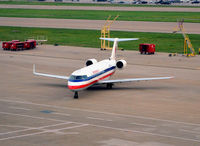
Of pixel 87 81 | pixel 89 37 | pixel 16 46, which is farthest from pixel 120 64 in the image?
pixel 89 37

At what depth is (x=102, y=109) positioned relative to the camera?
3866cm

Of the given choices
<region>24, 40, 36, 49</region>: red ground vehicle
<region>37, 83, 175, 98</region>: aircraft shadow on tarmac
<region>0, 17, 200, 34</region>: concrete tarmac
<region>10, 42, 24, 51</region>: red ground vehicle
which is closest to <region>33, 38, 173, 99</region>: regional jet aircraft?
<region>37, 83, 175, 98</region>: aircraft shadow on tarmac

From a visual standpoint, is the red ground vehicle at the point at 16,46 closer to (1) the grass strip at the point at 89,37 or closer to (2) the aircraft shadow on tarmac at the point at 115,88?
(1) the grass strip at the point at 89,37

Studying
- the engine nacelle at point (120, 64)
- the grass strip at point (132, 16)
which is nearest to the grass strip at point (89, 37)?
the engine nacelle at point (120, 64)

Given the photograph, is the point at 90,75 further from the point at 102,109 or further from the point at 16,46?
the point at 16,46

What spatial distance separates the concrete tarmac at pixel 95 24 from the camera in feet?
355

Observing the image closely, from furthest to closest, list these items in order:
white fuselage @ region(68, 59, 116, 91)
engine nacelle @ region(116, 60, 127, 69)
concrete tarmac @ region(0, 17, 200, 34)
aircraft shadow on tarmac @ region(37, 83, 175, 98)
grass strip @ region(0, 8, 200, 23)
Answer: grass strip @ region(0, 8, 200, 23) → concrete tarmac @ region(0, 17, 200, 34) → engine nacelle @ region(116, 60, 127, 69) → aircraft shadow on tarmac @ region(37, 83, 175, 98) → white fuselage @ region(68, 59, 116, 91)

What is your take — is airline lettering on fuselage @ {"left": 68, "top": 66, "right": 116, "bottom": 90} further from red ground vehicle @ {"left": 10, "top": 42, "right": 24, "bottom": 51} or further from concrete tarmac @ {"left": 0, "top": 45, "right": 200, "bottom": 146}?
Answer: red ground vehicle @ {"left": 10, "top": 42, "right": 24, "bottom": 51}

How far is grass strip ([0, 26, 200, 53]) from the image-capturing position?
3342 inches

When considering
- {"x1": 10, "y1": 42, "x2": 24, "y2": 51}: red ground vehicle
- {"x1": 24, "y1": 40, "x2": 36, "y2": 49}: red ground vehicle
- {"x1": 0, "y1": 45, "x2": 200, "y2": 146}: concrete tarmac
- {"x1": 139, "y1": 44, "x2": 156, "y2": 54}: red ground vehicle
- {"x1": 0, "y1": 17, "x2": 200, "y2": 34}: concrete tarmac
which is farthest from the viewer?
{"x1": 0, "y1": 17, "x2": 200, "y2": 34}: concrete tarmac

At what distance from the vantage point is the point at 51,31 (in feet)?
352

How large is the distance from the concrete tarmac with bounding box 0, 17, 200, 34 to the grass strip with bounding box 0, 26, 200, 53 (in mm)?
6345

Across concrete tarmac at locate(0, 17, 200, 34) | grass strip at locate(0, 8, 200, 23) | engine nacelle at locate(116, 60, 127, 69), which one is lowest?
engine nacelle at locate(116, 60, 127, 69)

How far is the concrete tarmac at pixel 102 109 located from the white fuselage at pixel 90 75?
143 centimetres
